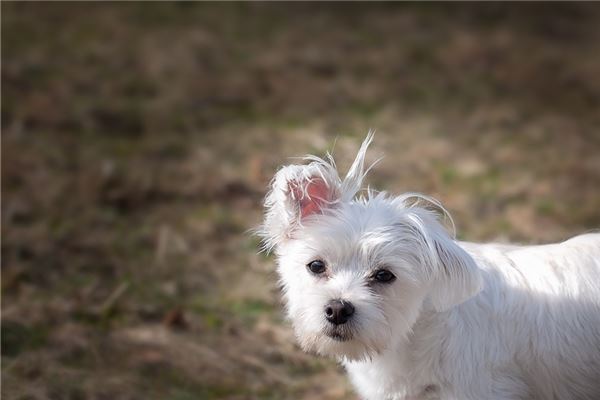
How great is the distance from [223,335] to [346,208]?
7.52 ft

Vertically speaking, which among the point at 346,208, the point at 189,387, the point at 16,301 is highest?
the point at 346,208

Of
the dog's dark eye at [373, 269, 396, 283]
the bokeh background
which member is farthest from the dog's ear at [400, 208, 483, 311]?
the bokeh background

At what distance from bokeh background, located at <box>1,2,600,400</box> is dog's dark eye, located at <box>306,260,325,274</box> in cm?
147

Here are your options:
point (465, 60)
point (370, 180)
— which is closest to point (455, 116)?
point (465, 60)

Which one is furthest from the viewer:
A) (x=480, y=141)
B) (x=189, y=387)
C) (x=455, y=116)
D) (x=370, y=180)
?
(x=455, y=116)

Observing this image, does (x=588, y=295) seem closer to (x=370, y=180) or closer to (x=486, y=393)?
(x=486, y=393)

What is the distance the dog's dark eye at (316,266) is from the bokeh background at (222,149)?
1.47 meters

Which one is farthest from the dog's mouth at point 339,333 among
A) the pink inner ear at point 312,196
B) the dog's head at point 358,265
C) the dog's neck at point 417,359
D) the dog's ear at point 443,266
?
the pink inner ear at point 312,196

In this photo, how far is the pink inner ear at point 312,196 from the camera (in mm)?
3602

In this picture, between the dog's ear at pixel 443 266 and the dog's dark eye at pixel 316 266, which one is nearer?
the dog's ear at pixel 443 266

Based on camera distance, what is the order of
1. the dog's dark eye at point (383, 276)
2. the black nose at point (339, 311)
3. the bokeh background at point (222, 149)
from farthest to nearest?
1. the bokeh background at point (222, 149)
2. the dog's dark eye at point (383, 276)
3. the black nose at point (339, 311)

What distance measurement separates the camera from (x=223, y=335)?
219 inches

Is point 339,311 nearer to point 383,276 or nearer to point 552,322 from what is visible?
point 383,276

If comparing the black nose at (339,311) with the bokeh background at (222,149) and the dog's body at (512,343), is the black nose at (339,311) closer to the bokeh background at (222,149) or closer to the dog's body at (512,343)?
the dog's body at (512,343)
